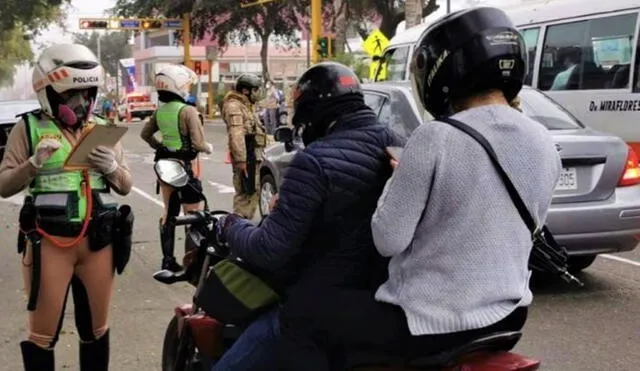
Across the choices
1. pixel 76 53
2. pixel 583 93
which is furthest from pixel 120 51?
pixel 76 53

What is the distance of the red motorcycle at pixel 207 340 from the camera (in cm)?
227

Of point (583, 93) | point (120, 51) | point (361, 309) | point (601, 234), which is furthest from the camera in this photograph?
point (120, 51)

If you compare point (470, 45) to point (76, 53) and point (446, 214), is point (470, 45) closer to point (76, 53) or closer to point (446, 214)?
point (446, 214)

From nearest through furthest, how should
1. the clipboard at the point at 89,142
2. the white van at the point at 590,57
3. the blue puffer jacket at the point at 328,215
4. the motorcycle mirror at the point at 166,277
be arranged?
the blue puffer jacket at the point at 328,215 < the motorcycle mirror at the point at 166,277 < the clipboard at the point at 89,142 < the white van at the point at 590,57

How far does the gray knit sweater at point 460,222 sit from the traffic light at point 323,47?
1848 centimetres

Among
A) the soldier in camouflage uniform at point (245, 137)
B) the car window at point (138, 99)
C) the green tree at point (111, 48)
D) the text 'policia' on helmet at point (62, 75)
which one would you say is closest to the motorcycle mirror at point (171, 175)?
the text 'policia' on helmet at point (62, 75)

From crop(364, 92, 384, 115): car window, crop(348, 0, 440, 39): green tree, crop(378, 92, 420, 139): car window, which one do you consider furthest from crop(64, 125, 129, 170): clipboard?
crop(348, 0, 440, 39): green tree

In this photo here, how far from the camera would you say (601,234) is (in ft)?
20.5

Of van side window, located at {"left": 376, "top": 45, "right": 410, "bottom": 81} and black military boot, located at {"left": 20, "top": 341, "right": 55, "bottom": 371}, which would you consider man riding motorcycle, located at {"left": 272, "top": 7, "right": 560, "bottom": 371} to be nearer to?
black military boot, located at {"left": 20, "top": 341, "right": 55, "bottom": 371}

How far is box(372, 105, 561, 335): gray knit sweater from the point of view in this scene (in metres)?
2.17

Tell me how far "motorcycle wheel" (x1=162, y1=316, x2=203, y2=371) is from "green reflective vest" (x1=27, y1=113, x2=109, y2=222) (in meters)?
0.62

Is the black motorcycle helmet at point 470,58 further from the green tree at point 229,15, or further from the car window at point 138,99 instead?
the car window at point 138,99

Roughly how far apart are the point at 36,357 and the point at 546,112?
4.85m

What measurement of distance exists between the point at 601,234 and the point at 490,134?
4378 millimetres
